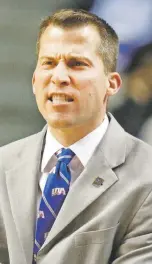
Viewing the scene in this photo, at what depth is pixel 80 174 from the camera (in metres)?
1.32

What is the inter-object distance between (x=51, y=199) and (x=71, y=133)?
193 mm

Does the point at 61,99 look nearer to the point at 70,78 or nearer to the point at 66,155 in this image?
the point at 70,78

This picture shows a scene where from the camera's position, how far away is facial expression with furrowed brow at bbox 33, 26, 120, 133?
126 cm

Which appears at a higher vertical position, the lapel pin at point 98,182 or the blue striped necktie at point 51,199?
the lapel pin at point 98,182

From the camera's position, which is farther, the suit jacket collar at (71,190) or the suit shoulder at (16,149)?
the suit shoulder at (16,149)

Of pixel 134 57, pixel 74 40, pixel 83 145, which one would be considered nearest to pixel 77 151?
pixel 83 145

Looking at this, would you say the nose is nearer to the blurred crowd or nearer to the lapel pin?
the lapel pin

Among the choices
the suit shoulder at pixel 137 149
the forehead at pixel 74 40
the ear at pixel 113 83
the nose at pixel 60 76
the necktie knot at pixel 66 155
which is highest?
the forehead at pixel 74 40

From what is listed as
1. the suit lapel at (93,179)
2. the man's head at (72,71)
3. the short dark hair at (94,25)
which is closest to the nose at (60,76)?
the man's head at (72,71)

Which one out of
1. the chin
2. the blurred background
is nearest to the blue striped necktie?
the chin

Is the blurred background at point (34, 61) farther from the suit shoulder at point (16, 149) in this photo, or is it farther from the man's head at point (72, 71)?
the man's head at point (72, 71)

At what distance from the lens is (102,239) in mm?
1234

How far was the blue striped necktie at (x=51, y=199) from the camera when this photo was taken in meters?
1.29

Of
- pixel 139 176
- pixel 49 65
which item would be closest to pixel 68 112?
pixel 49 65
